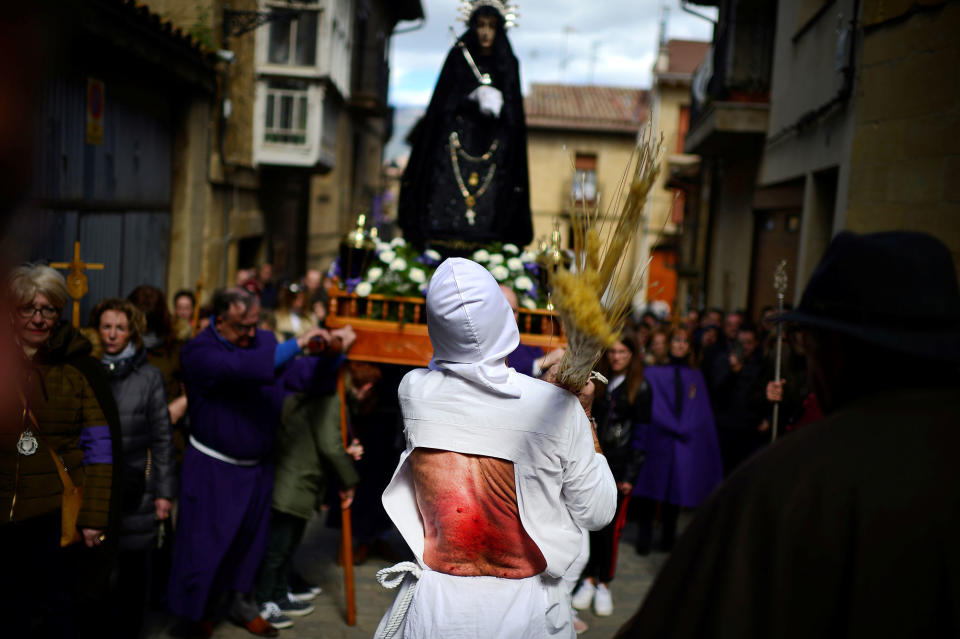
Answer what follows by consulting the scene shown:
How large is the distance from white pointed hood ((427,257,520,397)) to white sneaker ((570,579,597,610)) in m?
3.57

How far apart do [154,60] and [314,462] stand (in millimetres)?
5952

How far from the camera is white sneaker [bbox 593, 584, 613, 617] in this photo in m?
5.66

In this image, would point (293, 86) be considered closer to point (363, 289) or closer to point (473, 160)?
point (473, 160)

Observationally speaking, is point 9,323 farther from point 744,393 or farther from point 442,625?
point 744,393

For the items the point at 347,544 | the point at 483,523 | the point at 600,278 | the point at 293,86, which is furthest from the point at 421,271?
the point at 293,86

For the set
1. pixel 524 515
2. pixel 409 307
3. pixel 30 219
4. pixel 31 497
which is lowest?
pixel 31 497

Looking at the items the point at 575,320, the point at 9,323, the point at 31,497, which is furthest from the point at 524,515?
the point at 31,497

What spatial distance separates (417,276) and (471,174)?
1304 mm

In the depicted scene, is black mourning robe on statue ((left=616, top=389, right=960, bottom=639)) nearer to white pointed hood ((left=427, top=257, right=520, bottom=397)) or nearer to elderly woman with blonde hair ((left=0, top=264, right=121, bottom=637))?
white pointed hood ((left=427, top=257, right=520, bottom=397))

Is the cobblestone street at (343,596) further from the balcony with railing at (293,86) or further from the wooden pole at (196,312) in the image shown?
the balcony with railing at (293,86)

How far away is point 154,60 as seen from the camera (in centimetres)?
927

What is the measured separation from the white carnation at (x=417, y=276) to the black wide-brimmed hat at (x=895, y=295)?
397 cm

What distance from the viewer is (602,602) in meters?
5.69

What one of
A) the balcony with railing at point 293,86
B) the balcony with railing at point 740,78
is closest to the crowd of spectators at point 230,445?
the balcony with railing at point 740,78
